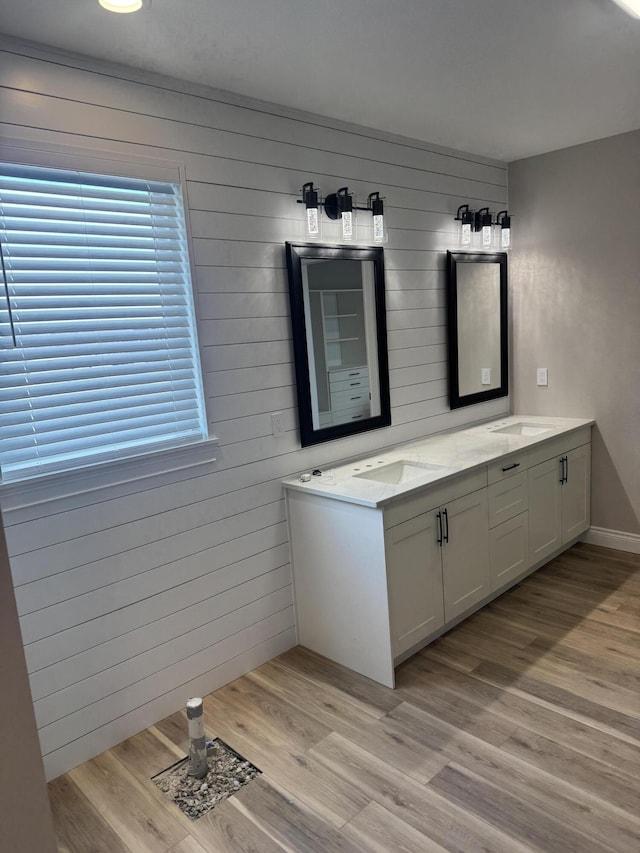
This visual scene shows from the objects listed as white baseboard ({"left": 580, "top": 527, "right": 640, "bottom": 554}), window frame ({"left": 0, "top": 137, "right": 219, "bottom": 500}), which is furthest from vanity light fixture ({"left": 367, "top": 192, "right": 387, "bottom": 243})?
white baseboard ({"left": 580, "top": 527, "right": 640, "bottom": 554})

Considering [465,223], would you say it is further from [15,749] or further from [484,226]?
[15,749]

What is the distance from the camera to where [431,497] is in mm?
2797

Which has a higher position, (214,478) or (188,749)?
(214,478)

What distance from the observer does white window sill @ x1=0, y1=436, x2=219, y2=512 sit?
2.09 metres

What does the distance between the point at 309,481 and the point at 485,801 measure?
1.47 meters

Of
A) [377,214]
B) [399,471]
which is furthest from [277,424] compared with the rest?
[377,214]

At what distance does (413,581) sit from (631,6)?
7.75ft

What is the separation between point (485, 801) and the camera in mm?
1995

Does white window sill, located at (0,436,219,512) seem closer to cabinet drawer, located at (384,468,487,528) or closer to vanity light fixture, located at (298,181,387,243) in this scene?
cabinet drawer, located at (384,468,487,528)

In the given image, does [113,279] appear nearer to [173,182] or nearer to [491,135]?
[173,182]

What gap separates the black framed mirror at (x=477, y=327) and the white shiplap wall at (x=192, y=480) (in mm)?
680

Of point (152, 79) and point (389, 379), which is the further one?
point (389, 379)

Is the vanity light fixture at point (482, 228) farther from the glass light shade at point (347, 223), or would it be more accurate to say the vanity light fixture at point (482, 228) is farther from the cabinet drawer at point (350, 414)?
the cabinet drawer at point (350, 414)

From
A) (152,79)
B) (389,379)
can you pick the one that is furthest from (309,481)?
(152,79)
